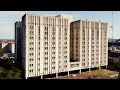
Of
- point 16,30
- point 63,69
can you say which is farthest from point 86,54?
point 16,30

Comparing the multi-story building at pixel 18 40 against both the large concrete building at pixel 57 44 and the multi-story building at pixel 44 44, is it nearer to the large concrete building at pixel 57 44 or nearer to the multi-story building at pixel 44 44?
the large concrete building at pixel 57 44

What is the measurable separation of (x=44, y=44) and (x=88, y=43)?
3268 millimetres

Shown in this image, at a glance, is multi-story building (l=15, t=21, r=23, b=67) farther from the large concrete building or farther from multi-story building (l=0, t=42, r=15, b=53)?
multi-story building (l=0, t=42, r=15, b=53)

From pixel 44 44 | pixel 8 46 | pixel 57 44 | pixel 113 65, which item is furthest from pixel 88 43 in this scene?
pixel 8 46

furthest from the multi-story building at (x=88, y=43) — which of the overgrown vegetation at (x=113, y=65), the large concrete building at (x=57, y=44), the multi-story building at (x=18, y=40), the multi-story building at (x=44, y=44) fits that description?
Answer: the multi-story building at (x=18, y=40)

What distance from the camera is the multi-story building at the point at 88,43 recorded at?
41.4 feet

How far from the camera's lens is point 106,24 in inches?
540

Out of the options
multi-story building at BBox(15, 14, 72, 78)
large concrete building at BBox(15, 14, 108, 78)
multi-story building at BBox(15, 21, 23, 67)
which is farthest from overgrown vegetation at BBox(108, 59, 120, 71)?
multi-story building at BBox(15, 21, 23, 67)

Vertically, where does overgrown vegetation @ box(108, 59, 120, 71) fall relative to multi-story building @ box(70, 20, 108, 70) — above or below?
below

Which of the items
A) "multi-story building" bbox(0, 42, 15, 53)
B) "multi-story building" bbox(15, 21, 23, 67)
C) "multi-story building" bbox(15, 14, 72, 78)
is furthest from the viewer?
"multi-story building" bbox(0, 42, 15, 53)

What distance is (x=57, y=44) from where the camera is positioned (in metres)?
11.3

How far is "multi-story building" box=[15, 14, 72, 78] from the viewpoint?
10.3 metres

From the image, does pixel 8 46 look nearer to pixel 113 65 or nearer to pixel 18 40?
pixel 18 40

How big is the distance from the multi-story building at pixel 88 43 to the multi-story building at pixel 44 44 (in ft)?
3.72
